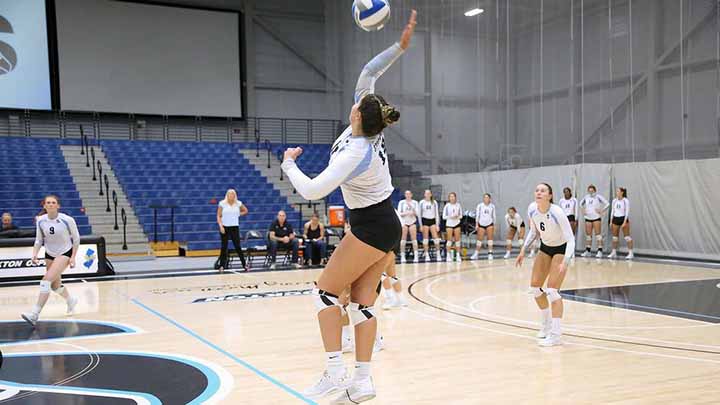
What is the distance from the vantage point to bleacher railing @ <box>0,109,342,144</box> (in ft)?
71.7

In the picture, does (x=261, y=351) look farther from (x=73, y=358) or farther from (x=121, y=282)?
(x=121, y=282)

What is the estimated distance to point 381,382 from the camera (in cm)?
488

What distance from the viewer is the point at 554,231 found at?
6363mm

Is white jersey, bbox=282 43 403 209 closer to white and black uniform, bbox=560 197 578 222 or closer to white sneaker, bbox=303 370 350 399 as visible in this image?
white sneaker, bbox=303 370 350 399

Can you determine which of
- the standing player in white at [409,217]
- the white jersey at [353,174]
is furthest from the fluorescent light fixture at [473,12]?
the white jersey at [353,174]

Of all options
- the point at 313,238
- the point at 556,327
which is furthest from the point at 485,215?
the point at 556,327

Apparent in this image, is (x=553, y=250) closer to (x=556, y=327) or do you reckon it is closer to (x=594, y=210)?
(x=556, y=327)

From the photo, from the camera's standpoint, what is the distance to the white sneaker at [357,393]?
3605mm

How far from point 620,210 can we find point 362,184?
42.4 ft

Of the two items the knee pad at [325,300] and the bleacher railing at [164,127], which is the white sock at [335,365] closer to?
the knee pad at [325,300]

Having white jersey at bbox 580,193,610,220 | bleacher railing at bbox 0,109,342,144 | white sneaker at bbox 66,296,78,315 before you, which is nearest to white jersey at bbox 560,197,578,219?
white jersey at bbox 580,193,610,220

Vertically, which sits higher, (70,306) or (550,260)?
(550,260)

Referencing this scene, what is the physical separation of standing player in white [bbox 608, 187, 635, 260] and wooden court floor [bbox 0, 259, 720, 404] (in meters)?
3.80

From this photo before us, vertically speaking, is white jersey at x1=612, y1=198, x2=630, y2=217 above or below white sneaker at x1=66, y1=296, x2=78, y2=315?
above
